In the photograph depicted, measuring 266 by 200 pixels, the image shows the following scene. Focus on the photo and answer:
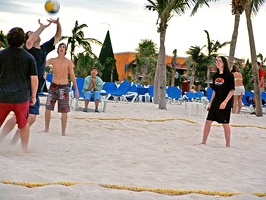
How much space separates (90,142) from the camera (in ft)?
27.7

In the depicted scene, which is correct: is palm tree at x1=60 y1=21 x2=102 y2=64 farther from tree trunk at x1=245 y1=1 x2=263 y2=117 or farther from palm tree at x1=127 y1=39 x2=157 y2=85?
tree trunk at x1=245 y1=1 x2=263 y2=117

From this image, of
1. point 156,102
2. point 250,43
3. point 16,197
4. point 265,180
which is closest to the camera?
point 16,197

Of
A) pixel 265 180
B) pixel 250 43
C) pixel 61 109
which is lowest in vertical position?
pixel 265 180

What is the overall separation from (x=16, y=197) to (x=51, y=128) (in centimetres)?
570

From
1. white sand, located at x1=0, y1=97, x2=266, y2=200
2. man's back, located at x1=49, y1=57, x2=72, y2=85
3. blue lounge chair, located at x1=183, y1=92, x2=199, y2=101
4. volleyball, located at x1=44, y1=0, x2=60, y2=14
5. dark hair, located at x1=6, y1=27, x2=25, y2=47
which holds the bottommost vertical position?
white sand, located at x1=0, y1=97, x2=266, y2=200

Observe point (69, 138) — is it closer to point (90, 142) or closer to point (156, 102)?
point (90, 142)

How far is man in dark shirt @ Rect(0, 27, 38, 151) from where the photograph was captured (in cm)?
598

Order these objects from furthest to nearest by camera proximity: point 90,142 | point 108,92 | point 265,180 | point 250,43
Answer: point 108,92 < point 250,43 < point 90,142 < point 265,180

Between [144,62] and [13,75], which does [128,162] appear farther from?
[144,62]

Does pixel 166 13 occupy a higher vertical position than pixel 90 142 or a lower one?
higher

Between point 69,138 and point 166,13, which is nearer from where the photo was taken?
point 69,138

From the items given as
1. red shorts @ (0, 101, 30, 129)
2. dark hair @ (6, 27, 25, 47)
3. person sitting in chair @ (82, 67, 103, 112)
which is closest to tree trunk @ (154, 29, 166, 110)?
person sitting in chair @ (82, 67, 103, 112)

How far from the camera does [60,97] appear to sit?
8.84 m

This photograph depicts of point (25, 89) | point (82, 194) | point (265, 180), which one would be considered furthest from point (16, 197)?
point (265, 180)
